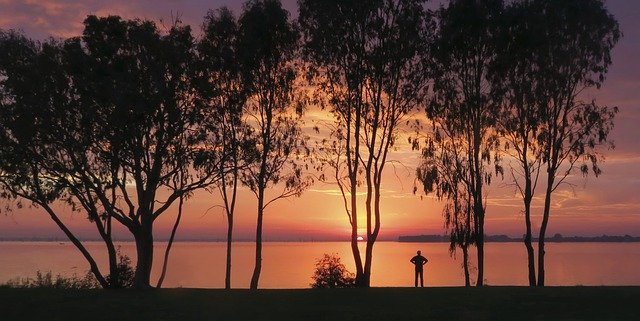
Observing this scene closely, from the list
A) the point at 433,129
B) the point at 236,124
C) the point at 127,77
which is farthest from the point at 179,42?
the point at 433,129

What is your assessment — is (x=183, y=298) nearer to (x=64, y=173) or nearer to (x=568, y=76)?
(x=64, y=173)

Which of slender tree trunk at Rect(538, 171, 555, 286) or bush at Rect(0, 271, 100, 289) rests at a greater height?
slender tree trunk at Rect(538, 171, 555, 286)

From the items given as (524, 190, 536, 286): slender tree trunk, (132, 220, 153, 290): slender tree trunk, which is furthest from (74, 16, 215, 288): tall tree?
(524, 190, 536, 286): slender tree trunk

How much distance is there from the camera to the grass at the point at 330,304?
2738 centimetres

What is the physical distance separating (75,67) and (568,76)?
106 ft

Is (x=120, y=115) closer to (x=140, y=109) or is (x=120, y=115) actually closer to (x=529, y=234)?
(x=140, y=109)

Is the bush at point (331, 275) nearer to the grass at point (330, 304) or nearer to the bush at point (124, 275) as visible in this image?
the grass at point (330, 304)

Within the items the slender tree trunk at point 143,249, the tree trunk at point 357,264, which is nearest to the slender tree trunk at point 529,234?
the tree trunk at point 357,264

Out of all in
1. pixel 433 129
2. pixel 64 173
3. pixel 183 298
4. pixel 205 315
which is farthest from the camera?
pixel 433 129

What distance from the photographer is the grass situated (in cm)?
2738

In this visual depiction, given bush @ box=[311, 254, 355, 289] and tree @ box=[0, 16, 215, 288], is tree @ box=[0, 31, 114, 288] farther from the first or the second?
bush @ box=[311, 254, 355, 289]

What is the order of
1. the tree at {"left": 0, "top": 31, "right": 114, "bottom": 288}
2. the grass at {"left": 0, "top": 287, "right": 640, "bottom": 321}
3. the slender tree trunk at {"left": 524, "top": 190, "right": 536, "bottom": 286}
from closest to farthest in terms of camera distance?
the grass at {"left": 0, "top": 287, "right": 640, "bottom": 321}
the tree at {"left": 0, "top": 31, "right": 114, "bottom": 288}
the slender tree trunk at {"left": 524, "top": 190, "right": 536, "bottom": 286}

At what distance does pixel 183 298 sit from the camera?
104ft

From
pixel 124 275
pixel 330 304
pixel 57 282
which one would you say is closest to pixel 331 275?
pixel 124 275
